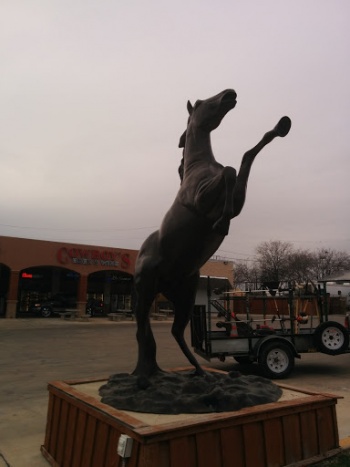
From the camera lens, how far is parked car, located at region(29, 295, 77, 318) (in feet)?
98.9

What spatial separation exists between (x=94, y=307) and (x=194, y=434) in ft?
99.7

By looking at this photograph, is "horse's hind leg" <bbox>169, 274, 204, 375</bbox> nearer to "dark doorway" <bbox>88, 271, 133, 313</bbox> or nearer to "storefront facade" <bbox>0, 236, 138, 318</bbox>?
"storefront facade" <bbox>0, 236, 138, 318</bbox>

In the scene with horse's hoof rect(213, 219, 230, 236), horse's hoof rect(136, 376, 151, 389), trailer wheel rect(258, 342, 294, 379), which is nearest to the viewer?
horse's hoof rect(213, 219, 230, 236)

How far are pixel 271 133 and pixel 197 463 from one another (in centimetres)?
298

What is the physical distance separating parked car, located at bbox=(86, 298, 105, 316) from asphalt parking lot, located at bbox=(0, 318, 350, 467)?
13.3 m

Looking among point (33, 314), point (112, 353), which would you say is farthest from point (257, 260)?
point (112, 353)

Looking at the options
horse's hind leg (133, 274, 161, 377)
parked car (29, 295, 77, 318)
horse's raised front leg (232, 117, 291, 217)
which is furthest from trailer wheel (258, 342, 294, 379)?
parked car (29, 295, 77, 318)

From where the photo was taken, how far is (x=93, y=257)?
2931 centimetres

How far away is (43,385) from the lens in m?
8.46

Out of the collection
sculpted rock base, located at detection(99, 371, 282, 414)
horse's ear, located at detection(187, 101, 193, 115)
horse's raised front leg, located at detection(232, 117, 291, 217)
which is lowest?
sculpted rock base, located at detection(99, 371, 282, 414)

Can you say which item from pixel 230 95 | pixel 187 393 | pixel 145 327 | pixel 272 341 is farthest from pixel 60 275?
pixel 230 95

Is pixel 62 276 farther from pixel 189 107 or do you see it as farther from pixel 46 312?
pixel 189 107

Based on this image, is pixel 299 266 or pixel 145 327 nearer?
pixel 145 327

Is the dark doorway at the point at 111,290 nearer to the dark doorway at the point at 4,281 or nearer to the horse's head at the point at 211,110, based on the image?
the dark doorway at the point at 4,281
